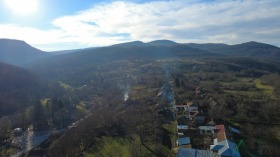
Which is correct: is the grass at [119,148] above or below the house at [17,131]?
above

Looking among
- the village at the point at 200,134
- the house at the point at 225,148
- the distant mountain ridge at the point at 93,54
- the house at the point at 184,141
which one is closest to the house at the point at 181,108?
the village at the point at 200,134

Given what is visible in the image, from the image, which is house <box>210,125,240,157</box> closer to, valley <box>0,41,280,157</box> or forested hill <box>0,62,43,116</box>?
valley <box>0,41,280,157</box>

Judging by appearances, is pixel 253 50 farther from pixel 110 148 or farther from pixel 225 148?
pixel 110 148

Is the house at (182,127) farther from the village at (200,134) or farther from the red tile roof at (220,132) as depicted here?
the red tile roof at (220,132)

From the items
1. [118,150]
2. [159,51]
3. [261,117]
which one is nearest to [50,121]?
[118,150]

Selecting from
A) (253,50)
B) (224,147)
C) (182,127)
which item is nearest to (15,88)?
(182,127)

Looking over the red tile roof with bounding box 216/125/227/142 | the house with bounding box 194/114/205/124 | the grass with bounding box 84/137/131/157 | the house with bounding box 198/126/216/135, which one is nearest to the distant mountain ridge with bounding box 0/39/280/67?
the house with bounding box 194/114/205/124
